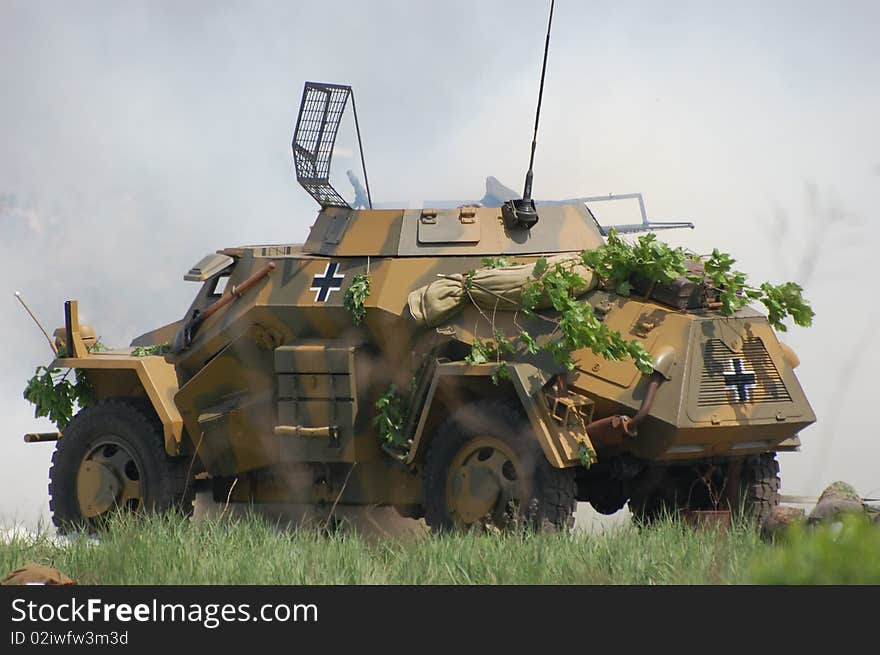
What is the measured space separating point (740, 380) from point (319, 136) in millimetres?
4212

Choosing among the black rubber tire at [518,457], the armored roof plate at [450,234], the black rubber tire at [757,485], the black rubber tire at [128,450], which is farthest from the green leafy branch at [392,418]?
the black rubber tire at [757,485]

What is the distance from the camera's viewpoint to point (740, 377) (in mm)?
11578

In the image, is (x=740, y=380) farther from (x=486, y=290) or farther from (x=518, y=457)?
(x=486, y=290)

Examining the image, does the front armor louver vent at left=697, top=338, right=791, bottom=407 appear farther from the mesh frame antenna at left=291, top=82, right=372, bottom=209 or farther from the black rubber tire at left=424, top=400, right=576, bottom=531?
the mesh frame antenna at left=291, top=82, right=372, bottom=209

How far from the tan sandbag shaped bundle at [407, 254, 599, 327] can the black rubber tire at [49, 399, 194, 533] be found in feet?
9.27

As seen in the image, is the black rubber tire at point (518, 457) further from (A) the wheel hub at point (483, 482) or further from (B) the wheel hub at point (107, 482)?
(B) the wheel hub at point (107, 482)

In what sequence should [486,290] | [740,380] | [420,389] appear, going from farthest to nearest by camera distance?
[420,389]
[486,290]
[740,380]

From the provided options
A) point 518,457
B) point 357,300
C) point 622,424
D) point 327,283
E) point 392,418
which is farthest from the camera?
point 327,283

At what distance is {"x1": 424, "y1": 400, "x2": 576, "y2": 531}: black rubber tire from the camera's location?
11.3 meters

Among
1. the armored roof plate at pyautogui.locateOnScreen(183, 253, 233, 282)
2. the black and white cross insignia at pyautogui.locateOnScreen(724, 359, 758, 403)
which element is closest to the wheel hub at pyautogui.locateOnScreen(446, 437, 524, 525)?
the black and white cross insignia at pyautogui.locateOnScreen(724, 359, 758, 403)

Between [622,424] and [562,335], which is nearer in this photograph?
[622,424]

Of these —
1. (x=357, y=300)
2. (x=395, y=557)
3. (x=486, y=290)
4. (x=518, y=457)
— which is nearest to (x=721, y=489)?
(x=518, y=457)
